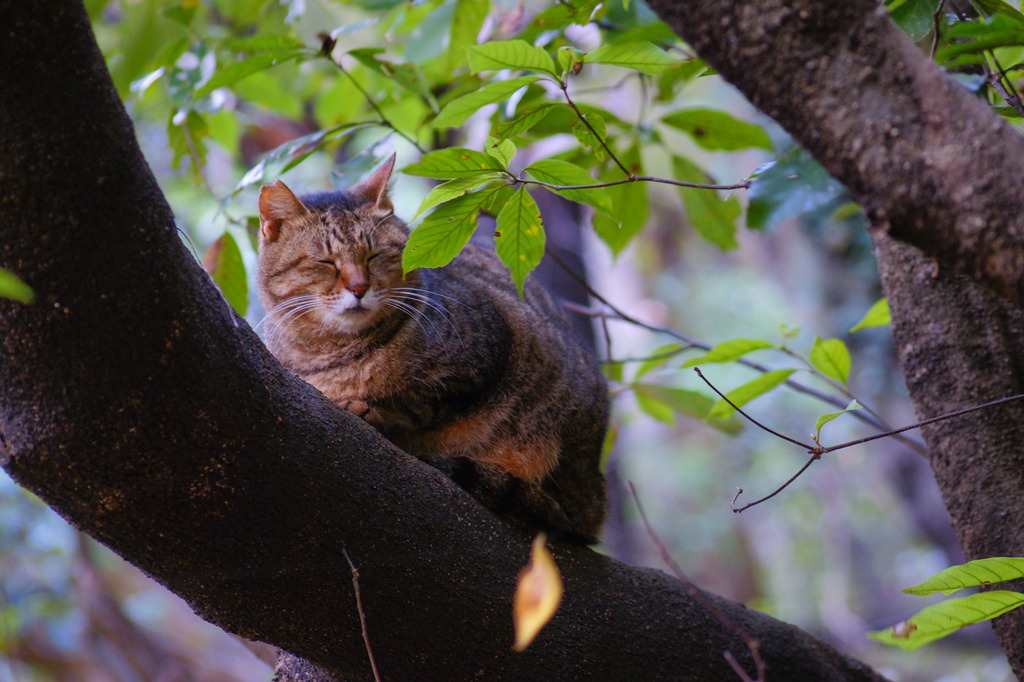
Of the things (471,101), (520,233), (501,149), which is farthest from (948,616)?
(471,101)

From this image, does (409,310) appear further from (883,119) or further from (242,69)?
(883,119)

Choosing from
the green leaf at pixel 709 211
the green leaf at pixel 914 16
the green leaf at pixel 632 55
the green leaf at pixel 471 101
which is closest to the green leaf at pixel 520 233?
the green leaf at pixel 471 101

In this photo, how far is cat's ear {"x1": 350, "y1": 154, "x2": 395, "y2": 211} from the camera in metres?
2.70

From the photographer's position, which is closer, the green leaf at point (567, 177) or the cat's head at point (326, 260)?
the green leaf at point (567, 177)

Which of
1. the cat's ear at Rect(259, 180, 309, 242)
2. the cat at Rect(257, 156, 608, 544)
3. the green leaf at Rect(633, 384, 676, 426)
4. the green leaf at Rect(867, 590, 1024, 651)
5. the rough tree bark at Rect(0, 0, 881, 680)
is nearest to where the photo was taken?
the rough tree bark at Rect(0, 0, 881, 680)

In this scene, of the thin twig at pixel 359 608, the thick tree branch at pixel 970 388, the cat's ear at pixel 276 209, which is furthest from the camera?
the cat's ear at pixel 276 209

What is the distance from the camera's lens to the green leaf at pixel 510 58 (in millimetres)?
1452

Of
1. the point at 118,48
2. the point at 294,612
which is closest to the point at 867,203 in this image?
the point at 294,612

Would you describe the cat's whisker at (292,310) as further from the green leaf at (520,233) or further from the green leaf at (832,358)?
the green leaf at (832,358)

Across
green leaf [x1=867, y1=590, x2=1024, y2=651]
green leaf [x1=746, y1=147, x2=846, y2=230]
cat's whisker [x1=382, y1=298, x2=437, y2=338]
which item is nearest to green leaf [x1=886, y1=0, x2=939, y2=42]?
green leaf [x1=746, y1=147, x2=846, y2=230]

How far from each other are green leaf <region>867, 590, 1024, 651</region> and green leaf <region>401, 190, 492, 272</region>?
101 cm

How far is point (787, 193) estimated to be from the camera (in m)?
2.41

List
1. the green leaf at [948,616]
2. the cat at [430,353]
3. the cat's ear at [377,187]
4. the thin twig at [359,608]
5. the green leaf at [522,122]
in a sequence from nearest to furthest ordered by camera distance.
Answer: the green leaf at [948,616] → the thin twig at [359,608] → the green leaf at [522,122] → the cat at [430,353] → the cat's ear at [377,187]

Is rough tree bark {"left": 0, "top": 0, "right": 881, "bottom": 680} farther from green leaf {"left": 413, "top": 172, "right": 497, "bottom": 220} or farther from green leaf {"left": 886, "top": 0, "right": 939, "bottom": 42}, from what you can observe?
green leaf {"left": 886, "top": 0, "right": 939, "bottom": 42}
